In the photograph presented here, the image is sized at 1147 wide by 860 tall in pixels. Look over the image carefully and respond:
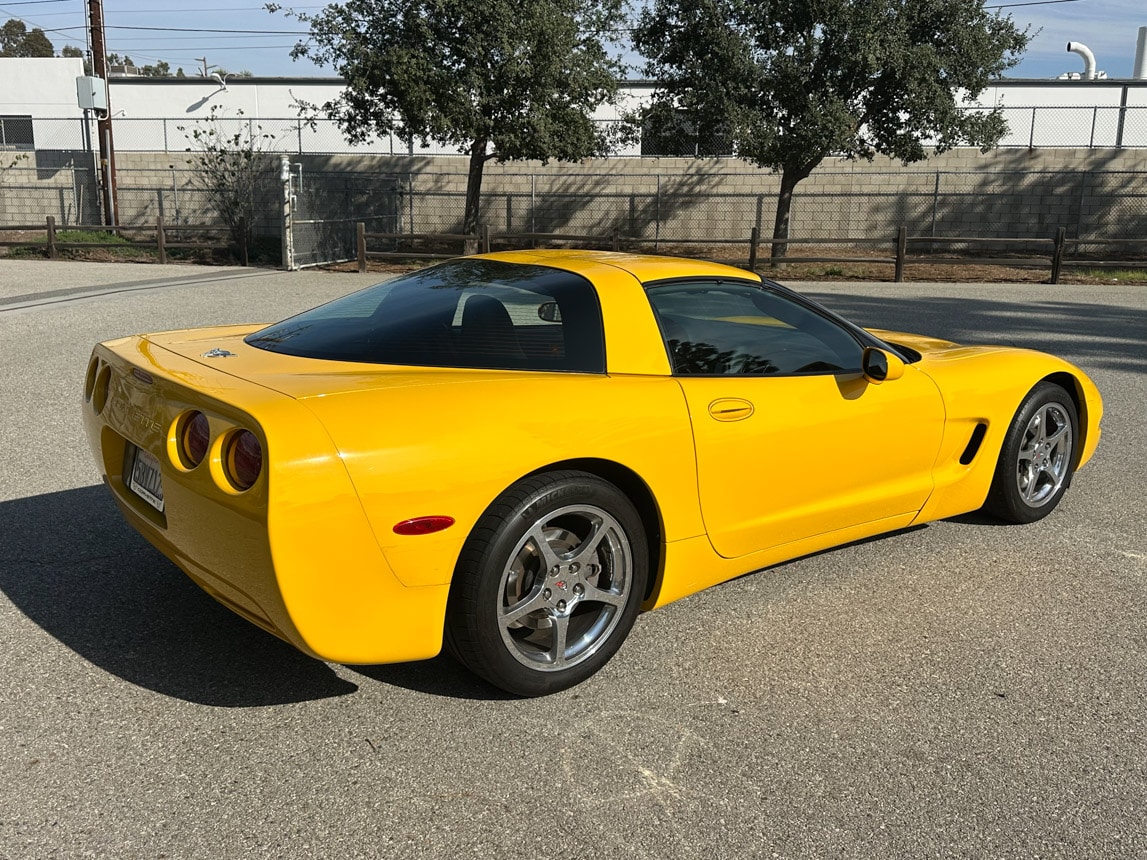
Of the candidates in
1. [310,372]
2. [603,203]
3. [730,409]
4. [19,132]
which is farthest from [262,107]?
[730,409]

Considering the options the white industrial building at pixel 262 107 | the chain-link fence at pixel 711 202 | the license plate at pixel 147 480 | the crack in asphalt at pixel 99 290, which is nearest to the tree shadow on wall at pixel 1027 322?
the license plate at pixel 147 480

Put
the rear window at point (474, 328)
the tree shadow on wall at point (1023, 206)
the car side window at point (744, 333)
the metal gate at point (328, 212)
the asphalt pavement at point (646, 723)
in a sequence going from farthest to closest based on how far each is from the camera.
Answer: the tree shadow on wall at point (1023, 206), the metal gate at point (328, 212), the car side window at point (744, 333), the rear window at point (474, 328), the asphalt pavement at point (646, 723)

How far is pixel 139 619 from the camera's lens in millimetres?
3549

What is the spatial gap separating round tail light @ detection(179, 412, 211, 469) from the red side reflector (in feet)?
2.01

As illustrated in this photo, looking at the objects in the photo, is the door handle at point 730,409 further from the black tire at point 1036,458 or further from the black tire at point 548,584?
the black tire at point 1036,458

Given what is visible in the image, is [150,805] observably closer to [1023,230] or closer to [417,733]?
[417,733]

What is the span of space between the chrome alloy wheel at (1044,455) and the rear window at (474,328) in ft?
8.01

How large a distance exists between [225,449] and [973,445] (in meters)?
3.18

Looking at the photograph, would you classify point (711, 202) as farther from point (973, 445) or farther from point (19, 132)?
point (19, 132)

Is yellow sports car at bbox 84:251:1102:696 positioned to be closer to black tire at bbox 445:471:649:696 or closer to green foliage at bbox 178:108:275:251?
black tire at bbox 445:471:649:696

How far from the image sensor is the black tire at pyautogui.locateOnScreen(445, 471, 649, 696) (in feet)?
9.43

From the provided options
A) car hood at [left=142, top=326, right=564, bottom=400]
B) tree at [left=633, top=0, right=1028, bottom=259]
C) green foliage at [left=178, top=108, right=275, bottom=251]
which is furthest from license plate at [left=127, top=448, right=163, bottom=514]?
green foliage at [left=178, top=108, right=275, bottom=251]

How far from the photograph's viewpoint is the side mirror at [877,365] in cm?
383

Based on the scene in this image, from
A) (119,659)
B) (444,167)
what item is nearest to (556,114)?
(444,167)
